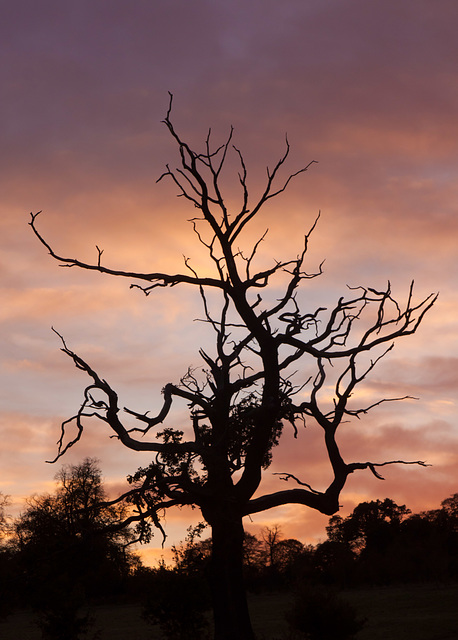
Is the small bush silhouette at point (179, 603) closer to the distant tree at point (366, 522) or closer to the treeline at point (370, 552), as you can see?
the treeline at point (370, 552)

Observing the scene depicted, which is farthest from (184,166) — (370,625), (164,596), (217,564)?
(370,625)

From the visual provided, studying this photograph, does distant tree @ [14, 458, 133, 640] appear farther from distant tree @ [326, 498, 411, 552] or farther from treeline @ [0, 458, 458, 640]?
distant tree @ [326, 498, 411, 552]

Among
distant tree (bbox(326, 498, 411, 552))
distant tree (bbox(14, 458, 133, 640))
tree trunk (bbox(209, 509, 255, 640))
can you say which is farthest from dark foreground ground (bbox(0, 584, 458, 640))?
distant tree (bbox(326, 498, 411, 552))

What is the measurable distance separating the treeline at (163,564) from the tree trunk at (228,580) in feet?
1.80

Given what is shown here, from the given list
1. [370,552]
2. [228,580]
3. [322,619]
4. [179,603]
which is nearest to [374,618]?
[322,619]

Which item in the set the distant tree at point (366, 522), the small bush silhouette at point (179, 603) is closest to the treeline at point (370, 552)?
the distant tree at point (366, 522)

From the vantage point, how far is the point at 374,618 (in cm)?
3953

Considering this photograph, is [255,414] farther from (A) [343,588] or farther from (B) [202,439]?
(A) [343,588]

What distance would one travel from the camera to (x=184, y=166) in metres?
21.2

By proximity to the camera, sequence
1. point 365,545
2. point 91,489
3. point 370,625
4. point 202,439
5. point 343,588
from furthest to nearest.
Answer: point 365,545 < point 91,489 < point 343,588 < point 370,625 < point 202,439

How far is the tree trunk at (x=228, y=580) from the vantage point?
20.2m

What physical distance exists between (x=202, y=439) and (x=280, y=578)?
165 feet

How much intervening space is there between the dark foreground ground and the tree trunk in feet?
22.0

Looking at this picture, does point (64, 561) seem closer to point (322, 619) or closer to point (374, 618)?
point (322, 619)
